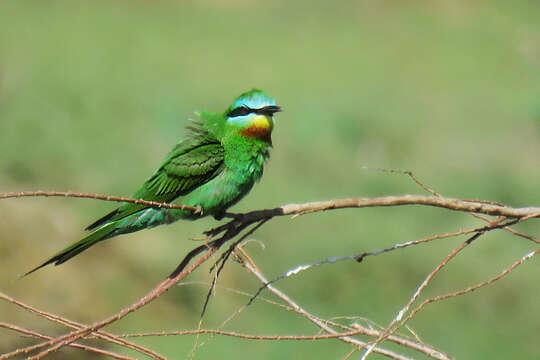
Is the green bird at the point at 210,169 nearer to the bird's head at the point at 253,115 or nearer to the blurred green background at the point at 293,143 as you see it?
the bird's head at the point at 253,115

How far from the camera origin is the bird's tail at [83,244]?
2712mm

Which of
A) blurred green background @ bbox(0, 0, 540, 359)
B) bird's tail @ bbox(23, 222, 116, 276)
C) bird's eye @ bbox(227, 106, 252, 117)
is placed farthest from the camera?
blurred green background @ bbox(0, 0, 540, 359)

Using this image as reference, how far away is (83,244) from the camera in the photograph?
9.38ft

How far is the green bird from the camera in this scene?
309 centimetres

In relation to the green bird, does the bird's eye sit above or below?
above

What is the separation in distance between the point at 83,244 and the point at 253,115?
0.80 meters

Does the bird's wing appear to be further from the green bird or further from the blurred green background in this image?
the blurred green background

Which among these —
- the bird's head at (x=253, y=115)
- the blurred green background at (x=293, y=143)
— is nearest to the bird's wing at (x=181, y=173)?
the bird's head at (x=253, y=115)

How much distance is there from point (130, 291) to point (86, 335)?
3357mm

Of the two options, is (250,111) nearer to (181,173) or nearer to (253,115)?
(253,115)

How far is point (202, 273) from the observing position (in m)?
5.56

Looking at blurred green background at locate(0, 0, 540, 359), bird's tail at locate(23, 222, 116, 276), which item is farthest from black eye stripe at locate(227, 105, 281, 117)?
blurred green background at locate(0, 0, 540, 359)

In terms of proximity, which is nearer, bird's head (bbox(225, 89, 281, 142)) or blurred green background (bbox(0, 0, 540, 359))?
bird's head (bbox(225, 89, 281, 142))

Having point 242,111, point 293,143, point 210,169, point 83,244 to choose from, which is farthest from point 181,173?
point 293,143
